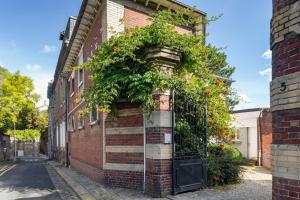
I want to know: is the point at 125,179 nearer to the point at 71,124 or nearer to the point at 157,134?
the point at 157,134

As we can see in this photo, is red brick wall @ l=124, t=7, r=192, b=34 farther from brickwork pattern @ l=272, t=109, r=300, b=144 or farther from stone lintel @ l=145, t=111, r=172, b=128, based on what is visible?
brickwork pattern @ l=272, t=109, r=300, b=144

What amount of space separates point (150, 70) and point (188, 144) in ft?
8.80

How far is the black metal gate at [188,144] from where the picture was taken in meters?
8.00

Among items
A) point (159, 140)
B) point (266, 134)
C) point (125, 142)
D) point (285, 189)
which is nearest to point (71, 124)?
point (125, 142)

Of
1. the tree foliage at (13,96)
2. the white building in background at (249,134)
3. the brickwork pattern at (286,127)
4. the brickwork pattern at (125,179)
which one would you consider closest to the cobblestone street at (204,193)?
the brickwork pattern at (125,179)

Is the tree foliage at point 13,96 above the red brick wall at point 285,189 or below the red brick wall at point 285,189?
above

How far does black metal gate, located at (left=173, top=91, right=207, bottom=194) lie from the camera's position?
26.2 ft

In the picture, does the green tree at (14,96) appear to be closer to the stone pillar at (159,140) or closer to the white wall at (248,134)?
the white wall at (248,134)

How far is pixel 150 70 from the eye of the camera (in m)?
8.10

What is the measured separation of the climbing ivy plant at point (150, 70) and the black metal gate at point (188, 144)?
1.17 feet

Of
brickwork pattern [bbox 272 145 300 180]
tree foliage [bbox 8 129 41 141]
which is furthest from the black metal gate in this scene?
tree foliage [bbox 8 129 41 141]

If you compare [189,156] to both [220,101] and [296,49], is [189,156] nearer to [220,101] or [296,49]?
[220,101]

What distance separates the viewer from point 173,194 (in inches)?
303

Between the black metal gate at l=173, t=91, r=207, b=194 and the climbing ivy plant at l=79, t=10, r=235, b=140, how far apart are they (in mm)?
357
